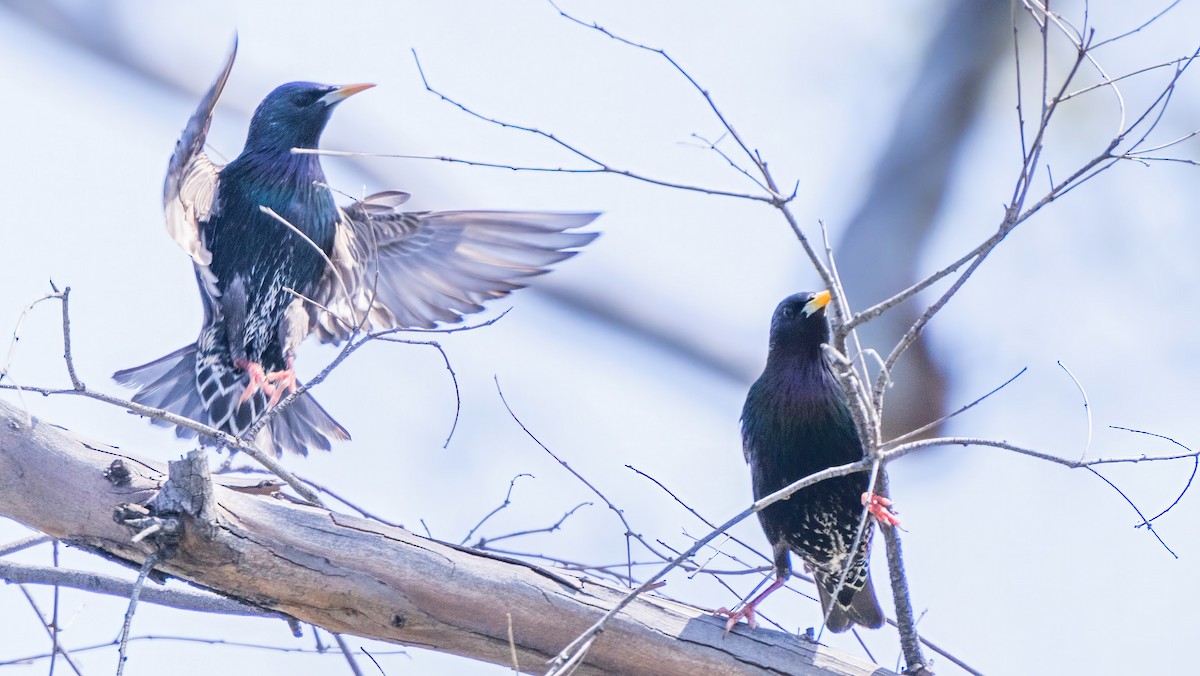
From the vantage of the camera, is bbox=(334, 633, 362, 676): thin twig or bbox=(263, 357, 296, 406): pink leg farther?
bbox=(263, 357, 296, 406): pink leg

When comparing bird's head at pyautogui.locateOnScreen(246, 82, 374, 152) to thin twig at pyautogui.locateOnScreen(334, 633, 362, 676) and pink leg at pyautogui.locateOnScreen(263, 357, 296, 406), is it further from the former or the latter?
thin twig at pyautogui.locateOnScreen(334, 633, 362, 676)

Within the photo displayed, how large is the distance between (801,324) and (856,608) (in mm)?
886

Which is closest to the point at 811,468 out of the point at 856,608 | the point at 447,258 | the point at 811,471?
the point at 811,471

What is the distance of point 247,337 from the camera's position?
14.8ft

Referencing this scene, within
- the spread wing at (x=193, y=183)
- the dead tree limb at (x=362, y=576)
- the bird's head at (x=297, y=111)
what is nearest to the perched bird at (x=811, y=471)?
the dead tree limb at (x=362, y=576)

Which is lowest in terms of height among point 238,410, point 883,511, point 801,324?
point 883,511

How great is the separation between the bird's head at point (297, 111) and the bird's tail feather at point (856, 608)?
2649mm

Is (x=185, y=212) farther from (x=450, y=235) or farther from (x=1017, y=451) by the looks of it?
(x=1017, y=451)

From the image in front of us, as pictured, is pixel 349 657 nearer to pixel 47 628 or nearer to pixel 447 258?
pixel 47 628

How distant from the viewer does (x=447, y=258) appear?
5.30 meters

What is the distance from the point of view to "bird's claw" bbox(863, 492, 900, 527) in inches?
110

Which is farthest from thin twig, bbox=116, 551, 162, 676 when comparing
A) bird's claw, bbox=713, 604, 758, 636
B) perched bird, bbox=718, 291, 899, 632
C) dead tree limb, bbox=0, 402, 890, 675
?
perched bird, bbox=718, 291, 899, 632

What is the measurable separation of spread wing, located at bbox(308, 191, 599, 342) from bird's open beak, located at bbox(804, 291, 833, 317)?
1442mm

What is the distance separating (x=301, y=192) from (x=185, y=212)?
478 millimetres
